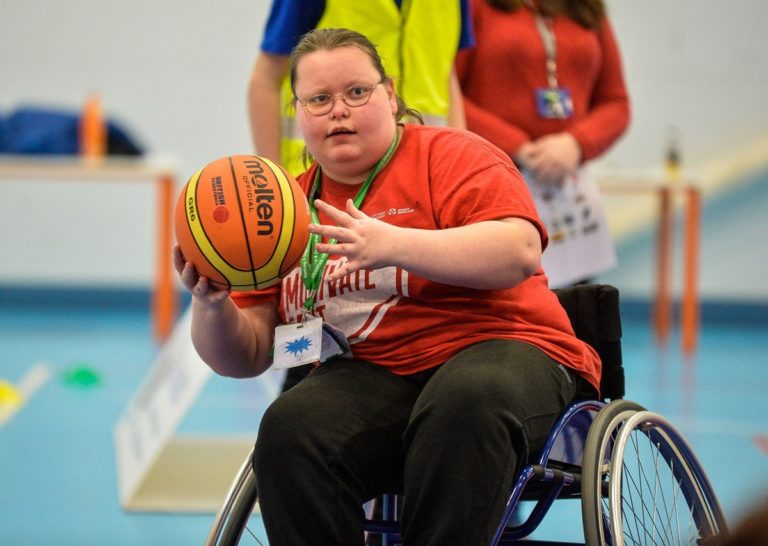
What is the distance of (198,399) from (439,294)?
9.93 feet

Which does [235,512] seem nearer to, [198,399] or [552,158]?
[552,158]

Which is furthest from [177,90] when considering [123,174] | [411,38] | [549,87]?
[411,38]

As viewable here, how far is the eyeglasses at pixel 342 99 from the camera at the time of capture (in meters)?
1.70

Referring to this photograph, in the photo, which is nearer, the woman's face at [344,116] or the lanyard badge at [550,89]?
the woman's face at [344,116]

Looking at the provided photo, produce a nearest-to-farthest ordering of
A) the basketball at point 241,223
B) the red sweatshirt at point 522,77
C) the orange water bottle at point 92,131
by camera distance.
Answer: the basketball at point 241,223 → the red sweatshirt at point 522,77 → the orange water bottle at point 92,131

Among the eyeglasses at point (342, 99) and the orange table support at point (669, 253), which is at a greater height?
the eyeglasses at point (342, 99)

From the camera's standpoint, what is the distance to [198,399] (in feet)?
14.8

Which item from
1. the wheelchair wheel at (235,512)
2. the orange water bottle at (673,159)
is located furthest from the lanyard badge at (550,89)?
the orange water bottle at (673,159)

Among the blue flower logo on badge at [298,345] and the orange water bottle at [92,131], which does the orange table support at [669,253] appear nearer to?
the orange water bottle at [92,131]

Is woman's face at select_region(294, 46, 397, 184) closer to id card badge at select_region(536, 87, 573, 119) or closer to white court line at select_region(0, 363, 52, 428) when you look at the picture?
id card badge at select_region(536, 87, 573, 119)

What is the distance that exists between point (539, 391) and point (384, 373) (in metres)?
0.25

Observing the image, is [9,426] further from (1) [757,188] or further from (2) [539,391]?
(1) [757,188]

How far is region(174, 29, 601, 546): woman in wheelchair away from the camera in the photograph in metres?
1.45

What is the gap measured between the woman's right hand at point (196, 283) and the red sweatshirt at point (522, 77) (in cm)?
122
